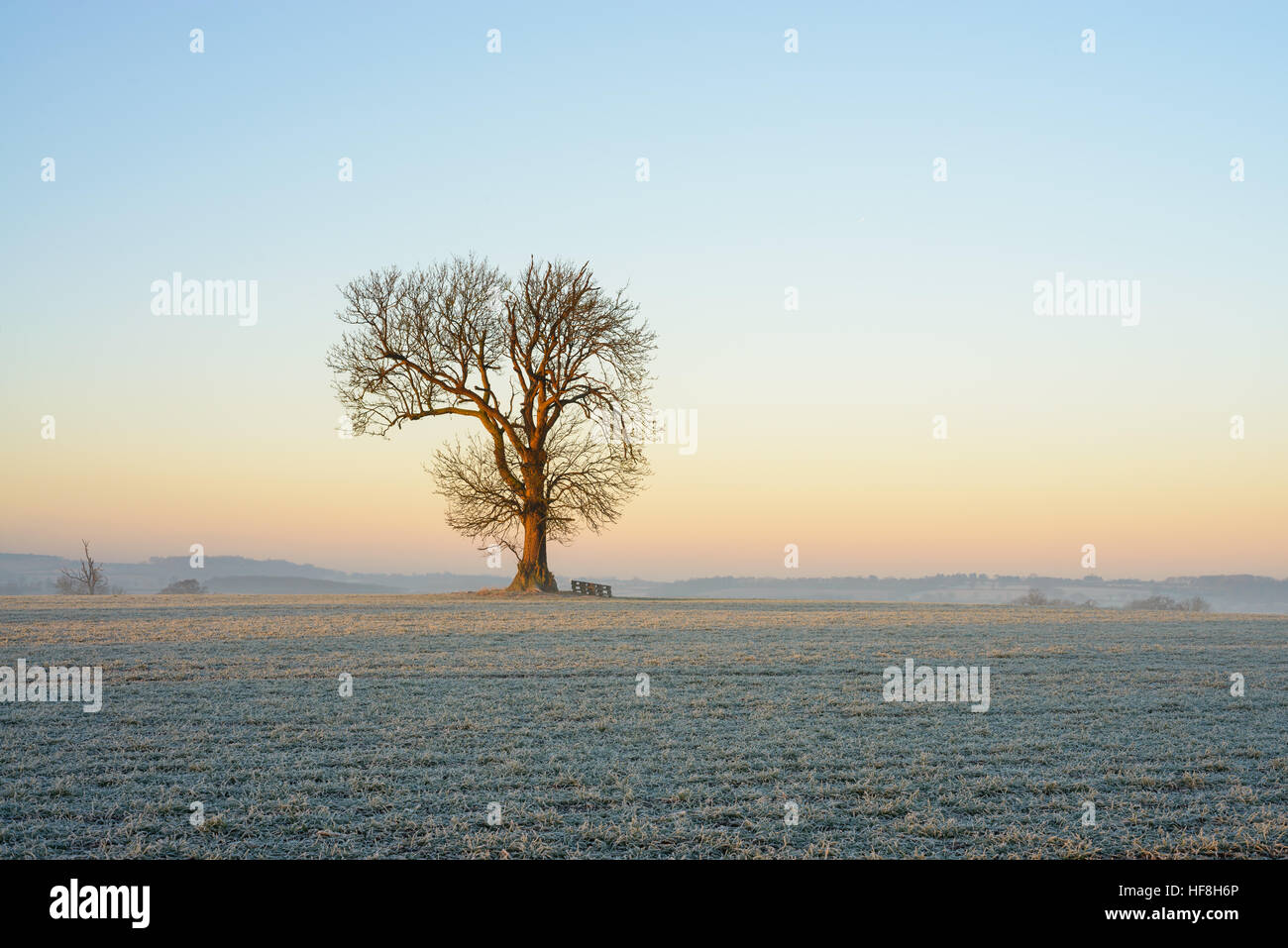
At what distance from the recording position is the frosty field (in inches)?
222

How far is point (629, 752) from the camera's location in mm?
7895

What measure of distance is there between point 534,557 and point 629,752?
25484mm

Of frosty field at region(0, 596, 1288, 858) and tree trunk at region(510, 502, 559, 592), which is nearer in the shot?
frosty field at region(0, 596, 1288, 858)

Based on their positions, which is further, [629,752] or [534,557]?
[534,557]

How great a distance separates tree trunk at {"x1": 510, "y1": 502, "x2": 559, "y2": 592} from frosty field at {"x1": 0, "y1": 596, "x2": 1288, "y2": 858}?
1625 cm

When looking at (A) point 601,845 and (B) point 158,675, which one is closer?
(A) point 601,845

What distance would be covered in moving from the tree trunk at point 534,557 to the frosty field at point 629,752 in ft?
53.3

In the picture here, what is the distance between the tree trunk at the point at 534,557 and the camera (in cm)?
3278

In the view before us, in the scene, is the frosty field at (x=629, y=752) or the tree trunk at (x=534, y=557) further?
the tree trunk at (x=534, y=557)

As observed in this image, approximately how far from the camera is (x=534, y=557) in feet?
109

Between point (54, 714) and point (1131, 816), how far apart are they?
9683mm
